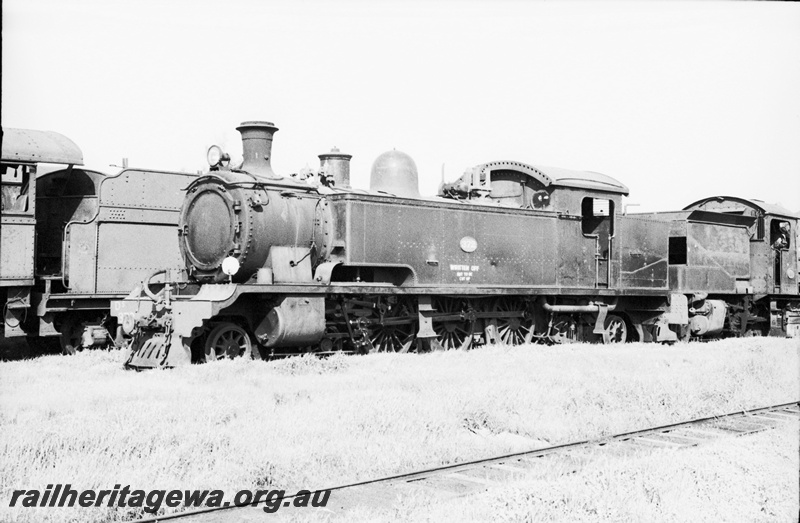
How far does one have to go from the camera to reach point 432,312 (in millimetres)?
13109

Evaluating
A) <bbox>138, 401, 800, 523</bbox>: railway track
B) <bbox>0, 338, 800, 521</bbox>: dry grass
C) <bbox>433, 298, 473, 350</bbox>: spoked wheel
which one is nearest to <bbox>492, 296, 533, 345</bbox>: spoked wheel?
<bbox>433, 298, 473, 350</bbox>: spoked wheel

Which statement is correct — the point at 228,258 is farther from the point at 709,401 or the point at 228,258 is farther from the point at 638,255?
the point at 638,255

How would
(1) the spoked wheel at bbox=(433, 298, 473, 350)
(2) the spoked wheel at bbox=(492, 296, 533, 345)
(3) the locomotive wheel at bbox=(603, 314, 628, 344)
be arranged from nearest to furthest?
(1) the spoked wheel at bbox=(433, 298, 473, 350) → (2) the spoked wheel at bbox=(492, 296, 533, 345) → (3) the locomotive wheel at bbox=(603, 314, 628, 344)

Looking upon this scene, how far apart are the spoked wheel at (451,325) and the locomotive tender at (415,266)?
0.09 ft

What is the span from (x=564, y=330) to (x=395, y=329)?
161 inches

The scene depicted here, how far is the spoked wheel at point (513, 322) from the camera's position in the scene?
14469 mm

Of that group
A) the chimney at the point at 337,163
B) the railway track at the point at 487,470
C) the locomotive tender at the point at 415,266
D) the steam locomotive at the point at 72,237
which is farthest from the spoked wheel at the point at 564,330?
the steam locomotive at the point at 72,237

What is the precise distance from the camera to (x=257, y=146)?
11.8m

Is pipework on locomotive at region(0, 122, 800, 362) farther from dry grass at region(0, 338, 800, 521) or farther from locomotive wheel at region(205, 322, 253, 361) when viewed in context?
dry grass at region(0, 338, 800, 521)

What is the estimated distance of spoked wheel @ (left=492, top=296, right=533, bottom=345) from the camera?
1447 centimetres

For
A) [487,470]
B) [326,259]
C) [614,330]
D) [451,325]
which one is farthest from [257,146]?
[614,330]

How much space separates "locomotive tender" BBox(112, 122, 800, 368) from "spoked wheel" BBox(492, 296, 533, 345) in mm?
31

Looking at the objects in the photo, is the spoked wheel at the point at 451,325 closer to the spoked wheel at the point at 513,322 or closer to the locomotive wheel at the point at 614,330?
the spoked wheel at the point at 513,322

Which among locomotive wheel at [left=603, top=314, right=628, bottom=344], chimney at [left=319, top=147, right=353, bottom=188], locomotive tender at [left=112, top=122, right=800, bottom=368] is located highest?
chimney at [left=319, top=147, right=353, bottom=188]
